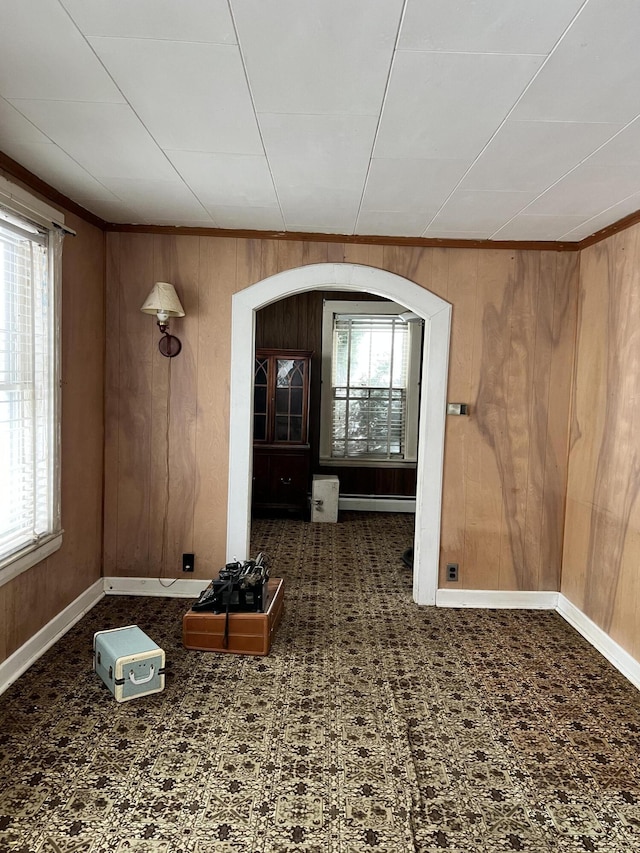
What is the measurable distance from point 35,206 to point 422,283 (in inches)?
98.6

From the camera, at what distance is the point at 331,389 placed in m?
7.43

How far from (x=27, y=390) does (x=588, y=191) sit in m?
3.14

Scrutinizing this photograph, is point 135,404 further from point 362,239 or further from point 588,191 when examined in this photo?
point 588,191

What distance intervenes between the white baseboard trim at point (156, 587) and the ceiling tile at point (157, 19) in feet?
11.5

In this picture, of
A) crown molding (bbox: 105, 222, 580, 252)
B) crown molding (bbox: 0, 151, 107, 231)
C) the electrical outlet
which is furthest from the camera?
the electrical outlet

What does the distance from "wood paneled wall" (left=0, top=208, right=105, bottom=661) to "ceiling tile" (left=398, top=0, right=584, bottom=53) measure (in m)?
2.61

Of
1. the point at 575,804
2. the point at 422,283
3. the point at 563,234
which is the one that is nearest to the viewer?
the point at 575,804

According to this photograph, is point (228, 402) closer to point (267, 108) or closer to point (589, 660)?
point (267, 108)

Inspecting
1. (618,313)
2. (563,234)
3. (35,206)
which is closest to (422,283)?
(563,234)

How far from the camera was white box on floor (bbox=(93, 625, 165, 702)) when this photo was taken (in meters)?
2.93

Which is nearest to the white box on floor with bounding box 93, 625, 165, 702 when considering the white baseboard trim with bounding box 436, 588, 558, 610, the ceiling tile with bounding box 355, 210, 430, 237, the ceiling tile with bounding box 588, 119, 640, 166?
the white baseboard trim with bounding box 436, 588, 558, 610

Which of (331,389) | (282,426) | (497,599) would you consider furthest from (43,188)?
(331,389)

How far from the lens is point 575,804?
→ 7.67ft

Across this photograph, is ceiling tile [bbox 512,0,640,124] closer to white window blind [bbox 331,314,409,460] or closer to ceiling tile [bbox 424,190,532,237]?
ceiling tile [bbox 424,190,532,237]
